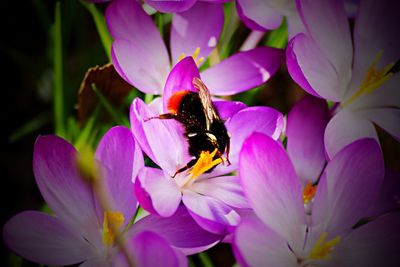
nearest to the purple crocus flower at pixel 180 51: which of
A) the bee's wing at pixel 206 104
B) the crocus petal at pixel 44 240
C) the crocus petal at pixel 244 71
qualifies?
Answer: the crocus petal at pixel 244 71

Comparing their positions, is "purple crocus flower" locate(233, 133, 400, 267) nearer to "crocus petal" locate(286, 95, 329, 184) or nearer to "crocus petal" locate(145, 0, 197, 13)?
"crocus petal" locate(286, 95, 329, 184)

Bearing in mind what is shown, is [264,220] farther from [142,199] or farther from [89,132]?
[89,132]

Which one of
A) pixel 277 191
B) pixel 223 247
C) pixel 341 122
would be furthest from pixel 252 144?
pixel 223 247

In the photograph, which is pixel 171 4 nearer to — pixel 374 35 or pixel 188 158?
pixel 188 158

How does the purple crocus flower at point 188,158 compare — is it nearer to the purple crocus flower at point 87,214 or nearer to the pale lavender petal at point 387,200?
the purple crocus flower at point 87,214

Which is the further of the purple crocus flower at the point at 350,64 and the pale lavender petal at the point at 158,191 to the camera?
the purple crocus flower at the point at 350,64

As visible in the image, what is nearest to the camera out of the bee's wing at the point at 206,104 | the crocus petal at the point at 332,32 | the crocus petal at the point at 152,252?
the crocus petal at the point at 152,252

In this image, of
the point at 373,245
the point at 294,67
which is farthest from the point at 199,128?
the point at 373,245
